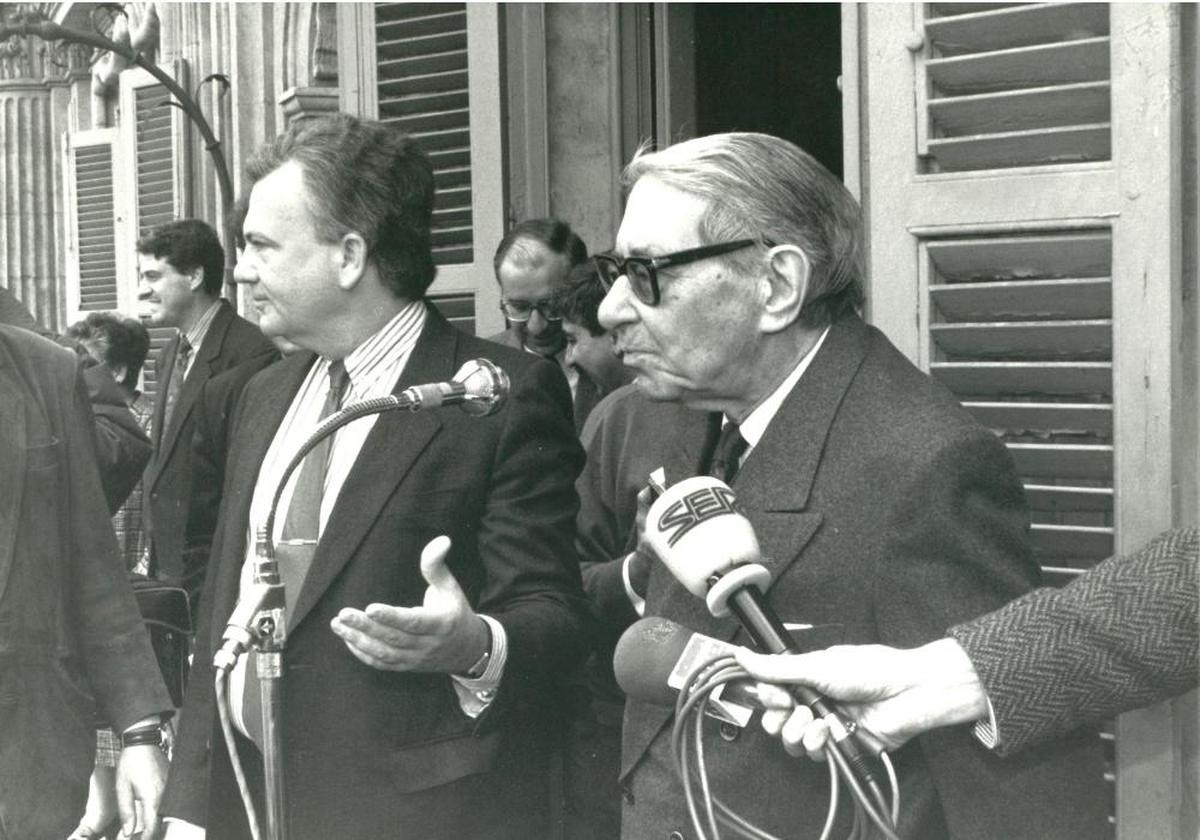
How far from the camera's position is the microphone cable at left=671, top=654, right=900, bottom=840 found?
171 centimetres

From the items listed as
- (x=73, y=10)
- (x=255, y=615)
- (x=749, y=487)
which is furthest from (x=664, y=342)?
(x=73, y=10)

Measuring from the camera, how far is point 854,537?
2037mm

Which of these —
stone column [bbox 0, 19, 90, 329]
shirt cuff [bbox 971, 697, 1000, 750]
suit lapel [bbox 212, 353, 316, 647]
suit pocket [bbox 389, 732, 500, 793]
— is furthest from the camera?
stone column [bbox 0, 19, 90, 329]

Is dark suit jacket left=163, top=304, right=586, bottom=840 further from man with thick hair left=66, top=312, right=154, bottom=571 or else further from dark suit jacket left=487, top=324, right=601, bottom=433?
man with thick hair left=66, top=312, right=154, bottom=571

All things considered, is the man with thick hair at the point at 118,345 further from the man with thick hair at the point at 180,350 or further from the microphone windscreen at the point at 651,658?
the microphone windscreen at the point at 651,658

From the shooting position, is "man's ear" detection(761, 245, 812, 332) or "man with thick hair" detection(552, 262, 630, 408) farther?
"man with thick hair" detection(552, 262, 630, 408)

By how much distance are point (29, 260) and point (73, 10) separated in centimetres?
182

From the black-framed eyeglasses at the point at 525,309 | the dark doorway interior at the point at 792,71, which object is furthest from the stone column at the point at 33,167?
the black-framed eyeglasses at the point at 525,309

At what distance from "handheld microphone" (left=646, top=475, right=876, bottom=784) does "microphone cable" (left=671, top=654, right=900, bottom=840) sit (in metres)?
0.02

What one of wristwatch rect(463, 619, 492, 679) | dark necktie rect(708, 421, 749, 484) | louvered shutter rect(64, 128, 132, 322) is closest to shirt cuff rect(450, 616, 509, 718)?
wristwatch rect(463, 619, 492, 679)

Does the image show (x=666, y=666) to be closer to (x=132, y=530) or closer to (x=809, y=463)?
(x=809, y=463)

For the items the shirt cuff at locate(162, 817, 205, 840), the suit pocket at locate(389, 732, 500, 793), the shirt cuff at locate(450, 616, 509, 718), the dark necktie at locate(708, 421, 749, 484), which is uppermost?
the dark necktie at locate(708, 421, 749, 484)

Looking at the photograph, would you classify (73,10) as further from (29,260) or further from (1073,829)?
(1073,829)

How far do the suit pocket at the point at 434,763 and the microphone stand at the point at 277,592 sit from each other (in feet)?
1.52
